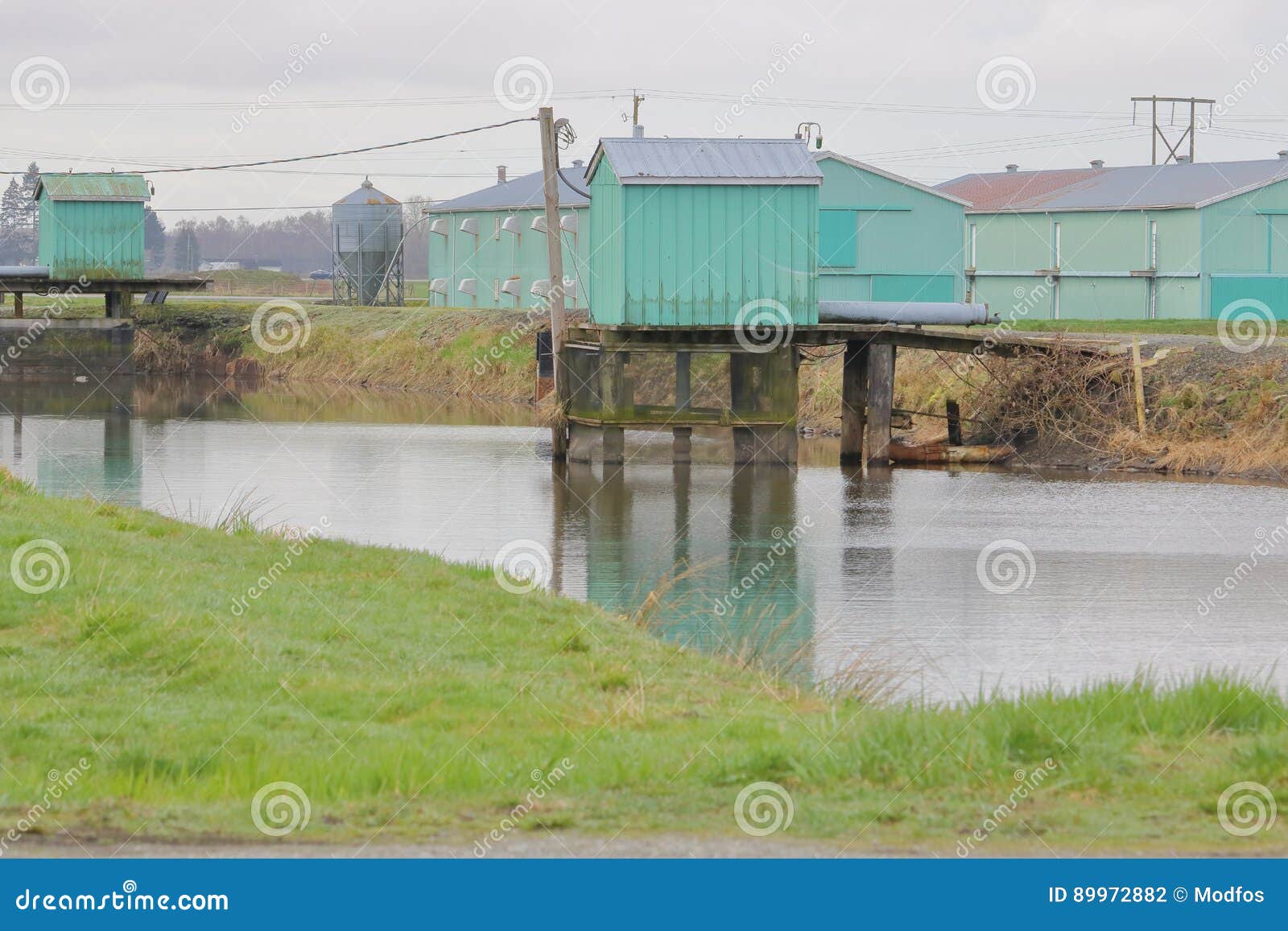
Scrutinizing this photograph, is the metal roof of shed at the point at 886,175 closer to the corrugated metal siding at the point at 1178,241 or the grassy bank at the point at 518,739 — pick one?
the corrugated metal siding at the point at 1178,241

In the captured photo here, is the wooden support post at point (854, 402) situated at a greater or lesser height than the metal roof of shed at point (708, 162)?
lesser

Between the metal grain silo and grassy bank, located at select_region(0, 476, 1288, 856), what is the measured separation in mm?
56578

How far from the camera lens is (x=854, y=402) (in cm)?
3203

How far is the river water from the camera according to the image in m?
14.2

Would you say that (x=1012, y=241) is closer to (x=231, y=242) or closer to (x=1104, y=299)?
(x=1104, y=299)

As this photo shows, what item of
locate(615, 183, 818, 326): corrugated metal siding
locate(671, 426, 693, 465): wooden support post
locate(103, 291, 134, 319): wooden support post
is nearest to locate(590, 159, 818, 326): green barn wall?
locate(615, 183, 818, 326): corrugated metal siding

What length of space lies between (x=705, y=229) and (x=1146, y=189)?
1055 inches

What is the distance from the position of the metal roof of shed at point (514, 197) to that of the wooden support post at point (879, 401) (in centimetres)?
2552

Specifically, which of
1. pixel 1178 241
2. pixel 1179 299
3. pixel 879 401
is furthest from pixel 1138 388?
pixel 1178 241

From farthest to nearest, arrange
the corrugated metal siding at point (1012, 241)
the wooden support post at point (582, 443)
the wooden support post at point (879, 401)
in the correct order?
the corrugated metal siding at point (1012, 241)
the wooden support post at point (879, 401)
the wooden support post at point (582, 443)

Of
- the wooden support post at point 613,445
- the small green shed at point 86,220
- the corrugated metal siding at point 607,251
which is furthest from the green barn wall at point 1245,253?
the small green shed at point 86,220

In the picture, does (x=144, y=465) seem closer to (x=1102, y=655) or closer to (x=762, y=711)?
(x=1102, y=655)

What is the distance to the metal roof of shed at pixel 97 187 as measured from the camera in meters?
47.3
